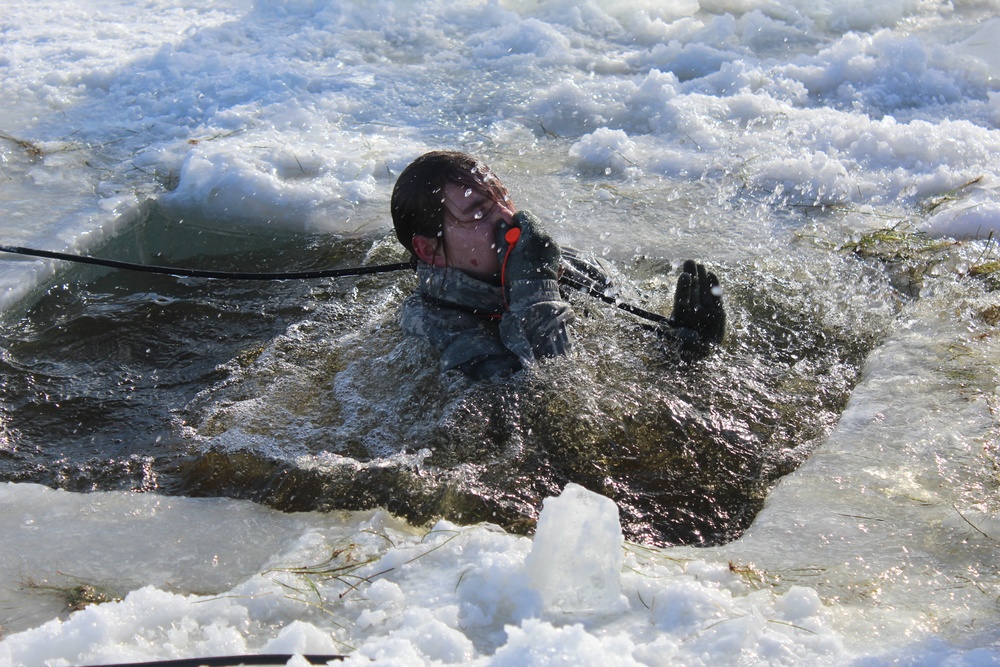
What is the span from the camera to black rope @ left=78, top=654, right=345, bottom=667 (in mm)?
1902

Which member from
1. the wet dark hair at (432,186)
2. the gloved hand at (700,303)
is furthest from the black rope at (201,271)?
the gloved hand at (700,303)

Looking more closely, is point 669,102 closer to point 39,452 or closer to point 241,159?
point 241,159

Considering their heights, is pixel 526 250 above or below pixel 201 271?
above

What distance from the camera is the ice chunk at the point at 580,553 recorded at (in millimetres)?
2012

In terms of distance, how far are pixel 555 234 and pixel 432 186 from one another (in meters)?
1.24

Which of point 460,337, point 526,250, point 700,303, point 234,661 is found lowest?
point 234,661

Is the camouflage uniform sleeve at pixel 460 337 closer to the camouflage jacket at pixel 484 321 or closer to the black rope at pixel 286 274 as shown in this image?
the camouflage jacket at pixel 484 321

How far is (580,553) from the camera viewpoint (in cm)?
202

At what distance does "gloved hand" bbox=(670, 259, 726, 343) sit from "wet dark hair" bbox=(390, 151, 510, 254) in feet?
2.66

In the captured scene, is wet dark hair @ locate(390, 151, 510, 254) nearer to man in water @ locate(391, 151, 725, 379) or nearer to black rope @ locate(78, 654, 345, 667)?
man in water @ locate(391, 151, 725, 379)

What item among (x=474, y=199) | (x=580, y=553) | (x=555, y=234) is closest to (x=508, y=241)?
(x=474, y=199)

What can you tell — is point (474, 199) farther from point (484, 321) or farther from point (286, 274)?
point (286, 274)

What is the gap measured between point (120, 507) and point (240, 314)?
142 cm

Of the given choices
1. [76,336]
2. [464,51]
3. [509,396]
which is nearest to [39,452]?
[76,336]
